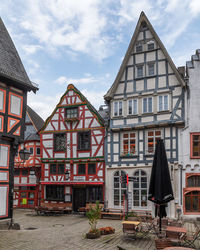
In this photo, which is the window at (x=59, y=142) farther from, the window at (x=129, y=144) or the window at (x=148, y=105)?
the window at (x=148, y=105)

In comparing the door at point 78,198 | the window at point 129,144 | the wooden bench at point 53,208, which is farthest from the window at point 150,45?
the wooden bench at point 53,208

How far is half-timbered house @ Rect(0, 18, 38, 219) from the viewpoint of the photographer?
48.0 feet

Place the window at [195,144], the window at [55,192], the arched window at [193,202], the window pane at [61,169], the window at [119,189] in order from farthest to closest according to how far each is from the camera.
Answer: the window pane at [61,169] → the window at [55,192] → the window at [119,189] → the window at [195,144] → the arched window at [193,202]

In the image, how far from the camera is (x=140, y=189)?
64.1 ft

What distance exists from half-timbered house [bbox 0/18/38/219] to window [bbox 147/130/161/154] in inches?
345

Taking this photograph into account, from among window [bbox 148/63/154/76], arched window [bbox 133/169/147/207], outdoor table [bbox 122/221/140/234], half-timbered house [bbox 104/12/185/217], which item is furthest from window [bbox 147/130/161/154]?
outdoor table [bbox 122/221/140/234]

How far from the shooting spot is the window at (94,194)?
21000mm

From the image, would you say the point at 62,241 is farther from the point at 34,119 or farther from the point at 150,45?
the point at 34,119

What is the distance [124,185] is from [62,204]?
5.29 metres

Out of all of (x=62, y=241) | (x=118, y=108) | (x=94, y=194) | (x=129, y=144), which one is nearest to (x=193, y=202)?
(x=129, y=144)

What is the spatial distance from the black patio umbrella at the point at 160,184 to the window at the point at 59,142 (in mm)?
13087

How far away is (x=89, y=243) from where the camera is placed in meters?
10.7

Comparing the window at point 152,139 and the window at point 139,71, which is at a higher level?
the window at point 139,71

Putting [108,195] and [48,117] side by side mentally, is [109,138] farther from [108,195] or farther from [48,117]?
[48,117]
